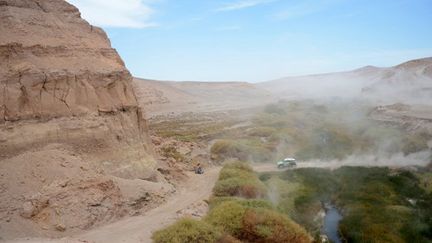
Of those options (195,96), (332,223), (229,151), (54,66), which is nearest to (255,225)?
(332,223)

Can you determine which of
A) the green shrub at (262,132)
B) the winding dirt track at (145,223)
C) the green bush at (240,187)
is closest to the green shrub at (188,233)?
the winding dirt track at (145,223)

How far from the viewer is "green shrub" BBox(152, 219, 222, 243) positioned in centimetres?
1708

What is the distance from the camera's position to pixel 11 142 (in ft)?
61.2

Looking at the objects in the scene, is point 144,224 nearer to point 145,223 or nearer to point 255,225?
point 145,223

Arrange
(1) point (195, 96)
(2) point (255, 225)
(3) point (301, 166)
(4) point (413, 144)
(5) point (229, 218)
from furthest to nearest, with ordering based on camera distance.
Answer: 1. (1) point (195, 96)
2. (4) point (413, 144)
3. (3) point (301, 166)
4. (5) point (229, 218)
5. (2) point (255, 225)

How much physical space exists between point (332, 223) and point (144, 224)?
10.6 m

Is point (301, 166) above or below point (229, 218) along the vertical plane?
below

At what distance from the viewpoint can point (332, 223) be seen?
82.4ft

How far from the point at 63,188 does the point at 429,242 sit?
1566cm

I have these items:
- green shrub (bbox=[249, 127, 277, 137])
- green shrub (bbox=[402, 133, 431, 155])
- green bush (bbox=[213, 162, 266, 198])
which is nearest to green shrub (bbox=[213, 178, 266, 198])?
green bush (bbox=[213, 162, 266, 198])

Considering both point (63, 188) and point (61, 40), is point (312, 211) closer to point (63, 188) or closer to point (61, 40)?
point (63, 188)

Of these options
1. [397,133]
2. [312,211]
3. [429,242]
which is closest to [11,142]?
[312,211]

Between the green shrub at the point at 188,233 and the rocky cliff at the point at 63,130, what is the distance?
3160 mm

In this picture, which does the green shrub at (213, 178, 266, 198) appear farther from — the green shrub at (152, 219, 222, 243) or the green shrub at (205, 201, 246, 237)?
the green shrub at (152, 219, 222, 243)
